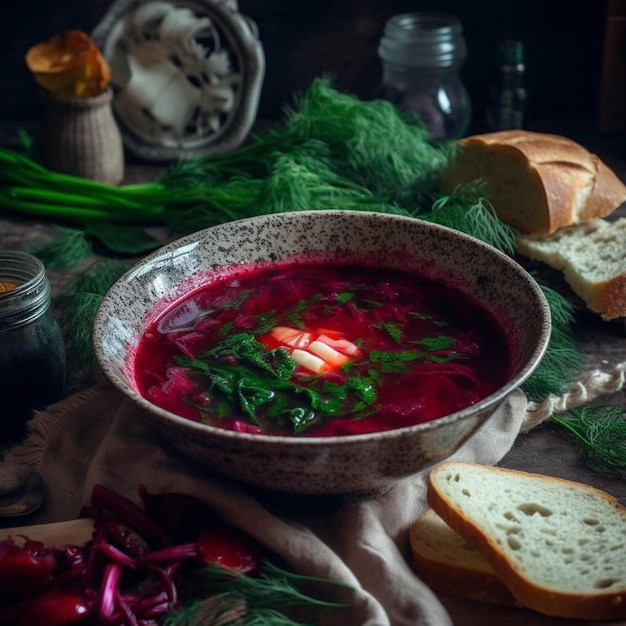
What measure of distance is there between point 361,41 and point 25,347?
303cm

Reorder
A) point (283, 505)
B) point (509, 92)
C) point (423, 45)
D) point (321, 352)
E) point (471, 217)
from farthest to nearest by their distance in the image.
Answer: point (509, 92), point (423, 45), point (471, 217), point (321, 352), point (283, 505)

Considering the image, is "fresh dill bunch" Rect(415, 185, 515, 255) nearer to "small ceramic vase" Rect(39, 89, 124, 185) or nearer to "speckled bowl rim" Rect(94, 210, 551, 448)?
"speckled bowl rim" Rect(94, 210, 551, 448)

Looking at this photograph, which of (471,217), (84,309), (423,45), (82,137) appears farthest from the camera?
(423,45)

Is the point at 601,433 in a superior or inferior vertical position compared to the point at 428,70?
inferior

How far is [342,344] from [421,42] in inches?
93.4

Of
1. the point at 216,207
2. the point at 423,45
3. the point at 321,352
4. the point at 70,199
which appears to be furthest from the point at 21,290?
the point at 423,45

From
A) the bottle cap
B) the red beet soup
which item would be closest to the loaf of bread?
the bottle cap

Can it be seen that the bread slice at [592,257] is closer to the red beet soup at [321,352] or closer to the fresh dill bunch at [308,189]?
the fresh dill bunch at [308,189]

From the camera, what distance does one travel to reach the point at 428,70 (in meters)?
4.56

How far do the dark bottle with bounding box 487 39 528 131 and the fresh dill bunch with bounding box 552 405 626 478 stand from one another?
2346 millimetres

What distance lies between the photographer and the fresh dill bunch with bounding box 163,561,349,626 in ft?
6.73

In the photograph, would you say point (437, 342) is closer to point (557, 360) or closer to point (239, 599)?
point (557, 360)

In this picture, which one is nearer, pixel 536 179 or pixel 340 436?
pixel 340 436

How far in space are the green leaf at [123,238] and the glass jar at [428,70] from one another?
1.48 metres
